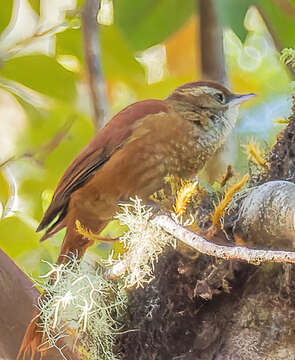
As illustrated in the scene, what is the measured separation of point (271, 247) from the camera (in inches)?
53.1

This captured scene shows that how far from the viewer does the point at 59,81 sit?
2.31 m

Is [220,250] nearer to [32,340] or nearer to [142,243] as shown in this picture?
[142,243]

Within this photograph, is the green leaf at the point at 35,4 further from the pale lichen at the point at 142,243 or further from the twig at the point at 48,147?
the pale lichen at the point at 142,243

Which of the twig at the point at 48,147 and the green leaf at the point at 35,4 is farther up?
the green leaf at the point at 35,4

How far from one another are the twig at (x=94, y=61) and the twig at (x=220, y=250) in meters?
1.04

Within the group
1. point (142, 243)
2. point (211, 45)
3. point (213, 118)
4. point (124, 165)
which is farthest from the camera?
point (211, 45)

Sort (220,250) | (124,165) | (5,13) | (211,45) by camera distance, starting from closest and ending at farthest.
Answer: (220,250), (124,165), (5,13), (211,45)

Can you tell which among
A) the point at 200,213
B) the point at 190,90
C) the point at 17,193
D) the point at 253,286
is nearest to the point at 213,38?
the point at 190,90

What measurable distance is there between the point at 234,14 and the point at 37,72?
0.67 metres

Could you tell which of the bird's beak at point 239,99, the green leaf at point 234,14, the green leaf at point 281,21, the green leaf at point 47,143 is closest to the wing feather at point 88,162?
the bird's beak at point 239,99

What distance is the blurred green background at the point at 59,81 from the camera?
214 cm

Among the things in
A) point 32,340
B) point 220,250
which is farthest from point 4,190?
point 220,250

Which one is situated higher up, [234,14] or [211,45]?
[234,14]

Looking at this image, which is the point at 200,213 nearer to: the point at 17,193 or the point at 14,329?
the point at 14,329
